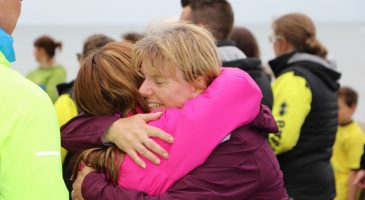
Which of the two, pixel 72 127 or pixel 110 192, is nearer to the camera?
pixel 110 192

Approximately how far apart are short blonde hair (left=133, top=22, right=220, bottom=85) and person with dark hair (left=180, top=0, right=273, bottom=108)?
1380 millimetres

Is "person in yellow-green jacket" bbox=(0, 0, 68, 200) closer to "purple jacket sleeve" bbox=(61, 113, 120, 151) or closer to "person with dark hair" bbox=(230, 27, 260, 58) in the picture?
"purple jacket sleeve" bbox=(61, 113, 120, 151)

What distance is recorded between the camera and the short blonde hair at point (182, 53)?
2184 millimetres

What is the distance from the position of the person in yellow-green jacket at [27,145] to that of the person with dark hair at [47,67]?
5882 mm

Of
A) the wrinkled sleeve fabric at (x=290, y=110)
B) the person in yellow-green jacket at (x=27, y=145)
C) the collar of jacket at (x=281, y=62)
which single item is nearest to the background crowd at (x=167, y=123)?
the person in yellow-green jacket at (x=27, y=145)

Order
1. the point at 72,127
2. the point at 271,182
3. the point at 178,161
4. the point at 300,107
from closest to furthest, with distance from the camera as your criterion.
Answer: the point at 178,161 < the point at 271,182 < the point at 72,127 < the point at 300,107

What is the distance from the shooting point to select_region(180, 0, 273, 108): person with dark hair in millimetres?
3662

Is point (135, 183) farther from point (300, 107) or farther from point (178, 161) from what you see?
point (300, 107)

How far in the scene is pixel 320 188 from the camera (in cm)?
414

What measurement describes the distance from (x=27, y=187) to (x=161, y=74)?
0.72m

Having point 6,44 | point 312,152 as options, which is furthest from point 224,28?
point 6,44

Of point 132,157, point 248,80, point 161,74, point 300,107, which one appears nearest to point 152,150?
point 132,157

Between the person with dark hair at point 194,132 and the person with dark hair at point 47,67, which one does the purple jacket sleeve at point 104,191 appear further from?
the person with dark hair at point 47,67

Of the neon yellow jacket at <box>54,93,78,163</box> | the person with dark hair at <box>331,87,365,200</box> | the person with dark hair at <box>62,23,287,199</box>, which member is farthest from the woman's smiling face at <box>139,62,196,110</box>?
the person with dark hair at <box>331,87,365,200</box>
